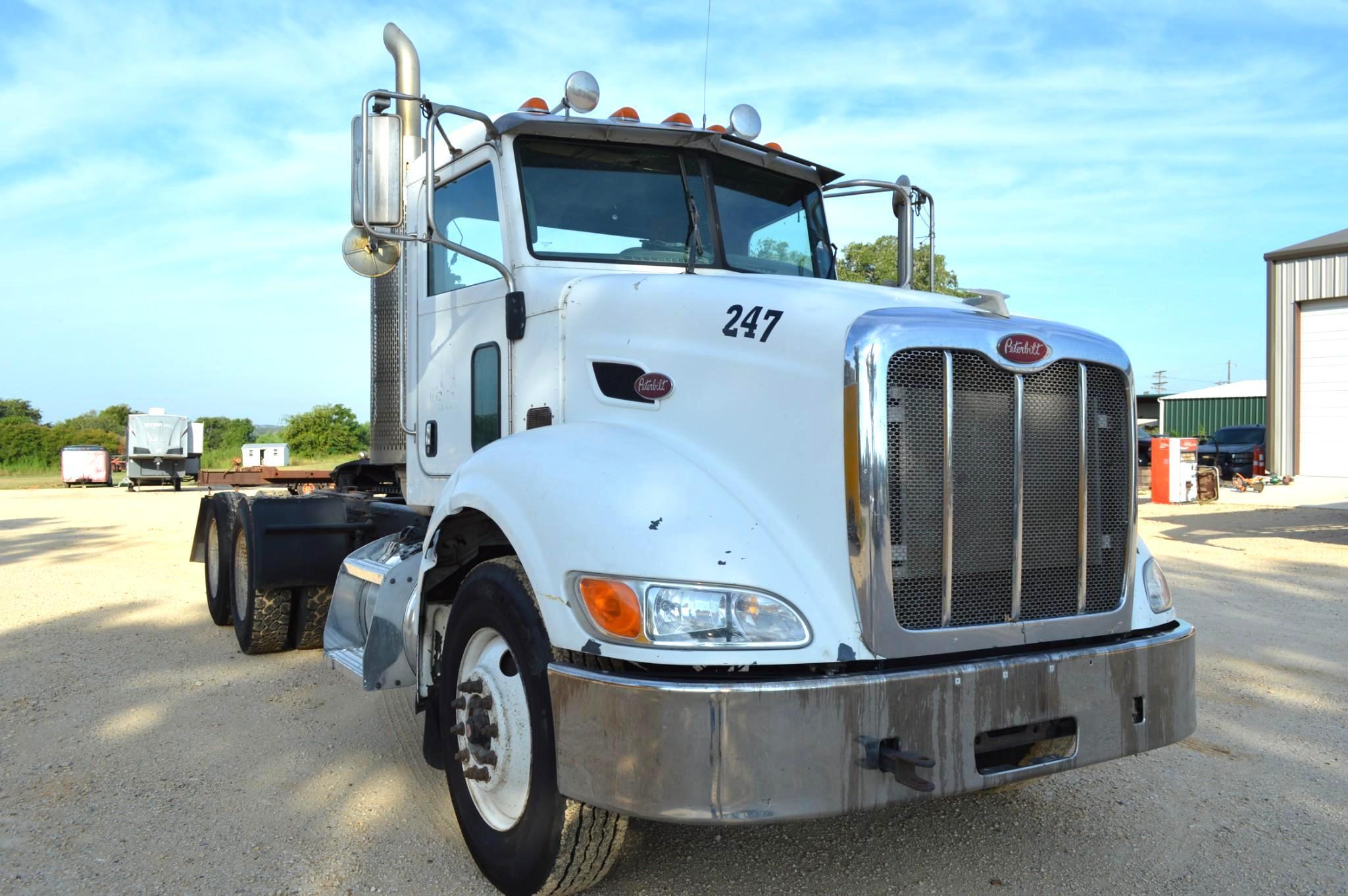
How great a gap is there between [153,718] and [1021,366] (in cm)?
458

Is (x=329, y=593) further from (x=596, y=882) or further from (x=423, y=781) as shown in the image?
(x=596, y=882)

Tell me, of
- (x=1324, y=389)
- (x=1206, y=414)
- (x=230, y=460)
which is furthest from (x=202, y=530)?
(x=1206, y=414)

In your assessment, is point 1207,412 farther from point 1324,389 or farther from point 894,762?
point 894,762

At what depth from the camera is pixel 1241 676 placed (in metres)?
6.12

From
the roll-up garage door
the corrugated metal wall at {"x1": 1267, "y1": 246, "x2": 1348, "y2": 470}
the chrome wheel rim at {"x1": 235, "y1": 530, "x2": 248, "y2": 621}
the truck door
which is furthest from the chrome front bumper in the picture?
the corrugated metal wall at {"x1": 1267, "y1": 246, "x2": 1348, "y2": 470}

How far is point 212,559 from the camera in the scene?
7676 millimetres

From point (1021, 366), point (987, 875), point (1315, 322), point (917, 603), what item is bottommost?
point (987, 875)

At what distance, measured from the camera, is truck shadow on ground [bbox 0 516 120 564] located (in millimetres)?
12328

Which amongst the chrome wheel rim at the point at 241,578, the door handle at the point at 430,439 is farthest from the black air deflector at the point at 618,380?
the chrome wheel rim at the point at 241,578

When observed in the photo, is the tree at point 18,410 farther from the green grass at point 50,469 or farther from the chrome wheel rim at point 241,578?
the chrome wheel rim at point 241,578

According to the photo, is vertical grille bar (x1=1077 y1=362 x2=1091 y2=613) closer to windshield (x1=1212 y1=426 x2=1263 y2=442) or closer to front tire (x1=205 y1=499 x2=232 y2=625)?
front tire (x1=205 y1=499 x2=232 y2=625)

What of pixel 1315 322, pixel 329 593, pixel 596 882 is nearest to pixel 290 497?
pixel 329 593

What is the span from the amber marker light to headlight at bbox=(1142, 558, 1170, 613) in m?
1.82

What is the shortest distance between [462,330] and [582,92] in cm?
118
